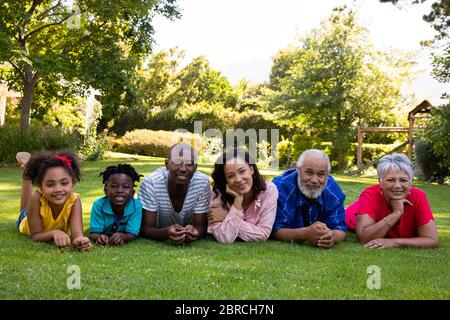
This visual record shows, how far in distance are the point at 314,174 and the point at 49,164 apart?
2.91 m

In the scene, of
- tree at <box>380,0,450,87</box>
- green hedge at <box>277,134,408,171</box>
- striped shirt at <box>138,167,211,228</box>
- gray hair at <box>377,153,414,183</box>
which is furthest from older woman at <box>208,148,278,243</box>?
green hedge at <box>277,134,408,171</box>

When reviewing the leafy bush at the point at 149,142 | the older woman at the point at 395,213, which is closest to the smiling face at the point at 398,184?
the older woman at the point at 395,213

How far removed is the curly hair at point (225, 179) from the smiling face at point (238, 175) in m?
0.09

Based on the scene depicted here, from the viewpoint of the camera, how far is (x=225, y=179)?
244 inches

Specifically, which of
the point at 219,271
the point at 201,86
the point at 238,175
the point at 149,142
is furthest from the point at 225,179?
the point at 201,86

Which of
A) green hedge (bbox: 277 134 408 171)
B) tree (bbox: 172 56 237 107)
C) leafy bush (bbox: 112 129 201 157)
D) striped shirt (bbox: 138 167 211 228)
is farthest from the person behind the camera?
tree (bbox: 172 56 237 107)

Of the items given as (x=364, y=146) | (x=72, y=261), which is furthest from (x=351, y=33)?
(x=72, y=261)

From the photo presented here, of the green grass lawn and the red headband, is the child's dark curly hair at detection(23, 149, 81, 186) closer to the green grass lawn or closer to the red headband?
the red headband

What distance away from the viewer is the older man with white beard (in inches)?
237

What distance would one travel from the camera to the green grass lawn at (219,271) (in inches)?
155

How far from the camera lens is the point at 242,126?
37062 mm

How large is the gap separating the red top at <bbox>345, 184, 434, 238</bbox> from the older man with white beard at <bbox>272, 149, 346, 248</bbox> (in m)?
0.32

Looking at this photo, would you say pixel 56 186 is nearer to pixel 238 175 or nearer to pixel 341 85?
pixel 238 175

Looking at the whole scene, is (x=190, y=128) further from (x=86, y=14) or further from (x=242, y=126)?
(x=86, y=14)
